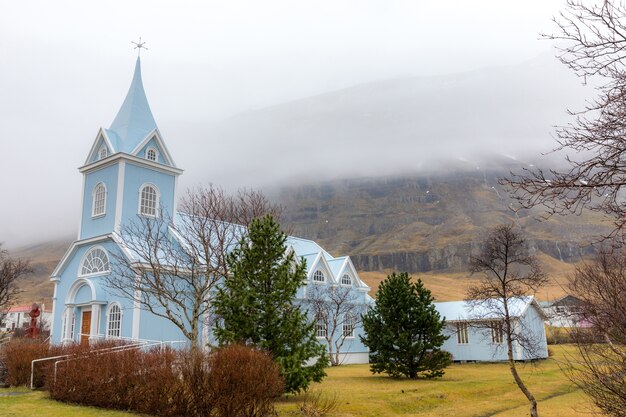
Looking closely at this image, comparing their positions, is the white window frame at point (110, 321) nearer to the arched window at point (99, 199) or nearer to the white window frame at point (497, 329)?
the arched window at point (99, 199)

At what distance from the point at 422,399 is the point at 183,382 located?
1032 centimetres

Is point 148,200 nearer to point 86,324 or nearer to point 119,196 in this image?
point 119,196

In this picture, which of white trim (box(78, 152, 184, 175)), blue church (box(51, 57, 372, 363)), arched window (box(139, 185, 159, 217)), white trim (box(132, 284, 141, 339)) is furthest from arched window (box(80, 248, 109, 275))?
white trim (box(78, 152, 184, 175))

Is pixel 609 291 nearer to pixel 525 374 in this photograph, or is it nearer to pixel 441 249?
pixel 525 374

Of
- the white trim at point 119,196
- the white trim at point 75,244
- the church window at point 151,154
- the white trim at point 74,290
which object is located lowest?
the white trim at point 74,290

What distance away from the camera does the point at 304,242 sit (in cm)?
4388

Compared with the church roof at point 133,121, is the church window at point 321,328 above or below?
below

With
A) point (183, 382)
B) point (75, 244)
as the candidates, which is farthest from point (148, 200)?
point (183, 382)

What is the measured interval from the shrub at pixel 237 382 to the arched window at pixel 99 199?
2070cm

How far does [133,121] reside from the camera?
106 ft

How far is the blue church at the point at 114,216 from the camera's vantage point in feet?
89.1

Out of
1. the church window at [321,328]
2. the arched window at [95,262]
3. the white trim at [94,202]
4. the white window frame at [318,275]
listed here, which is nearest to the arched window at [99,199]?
the white trim at [94,202]

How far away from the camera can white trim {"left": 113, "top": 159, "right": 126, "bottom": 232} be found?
28.7 m

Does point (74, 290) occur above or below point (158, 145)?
below
